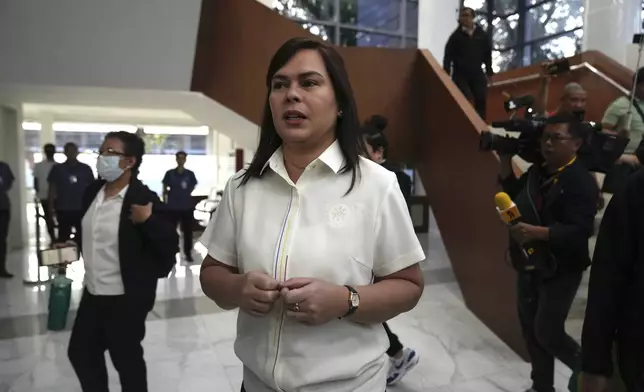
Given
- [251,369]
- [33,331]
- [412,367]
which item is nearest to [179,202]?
[33,331]

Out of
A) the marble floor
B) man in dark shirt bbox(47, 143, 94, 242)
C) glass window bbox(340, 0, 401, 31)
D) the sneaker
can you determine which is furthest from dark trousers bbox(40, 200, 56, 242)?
glass window bbox(340, 0, 401, 31)

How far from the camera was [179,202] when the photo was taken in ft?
19.2

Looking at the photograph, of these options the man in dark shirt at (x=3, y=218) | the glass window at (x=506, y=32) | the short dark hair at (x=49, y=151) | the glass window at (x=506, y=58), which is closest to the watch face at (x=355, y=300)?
the man in dark shirt at (x=3, y=218)

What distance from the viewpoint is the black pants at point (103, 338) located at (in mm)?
1962

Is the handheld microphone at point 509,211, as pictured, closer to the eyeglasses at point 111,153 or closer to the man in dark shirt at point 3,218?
the eyeglasses at point 111,153

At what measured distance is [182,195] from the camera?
19.3 ft

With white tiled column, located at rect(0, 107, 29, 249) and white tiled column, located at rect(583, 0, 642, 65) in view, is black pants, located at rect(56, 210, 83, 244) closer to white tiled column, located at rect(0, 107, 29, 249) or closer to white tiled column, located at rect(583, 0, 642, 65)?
white tiled column, located at rect(0, 107, 29, 249)

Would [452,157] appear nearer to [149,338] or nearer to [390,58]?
[390,58]

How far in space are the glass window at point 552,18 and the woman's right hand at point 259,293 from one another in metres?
8.97

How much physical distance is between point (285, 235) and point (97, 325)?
54.2 inches

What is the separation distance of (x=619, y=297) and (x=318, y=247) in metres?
0.82

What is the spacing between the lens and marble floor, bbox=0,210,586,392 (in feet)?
9.10

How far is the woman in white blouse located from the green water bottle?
2519 mm

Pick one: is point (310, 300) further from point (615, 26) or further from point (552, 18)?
point (552, 18)
